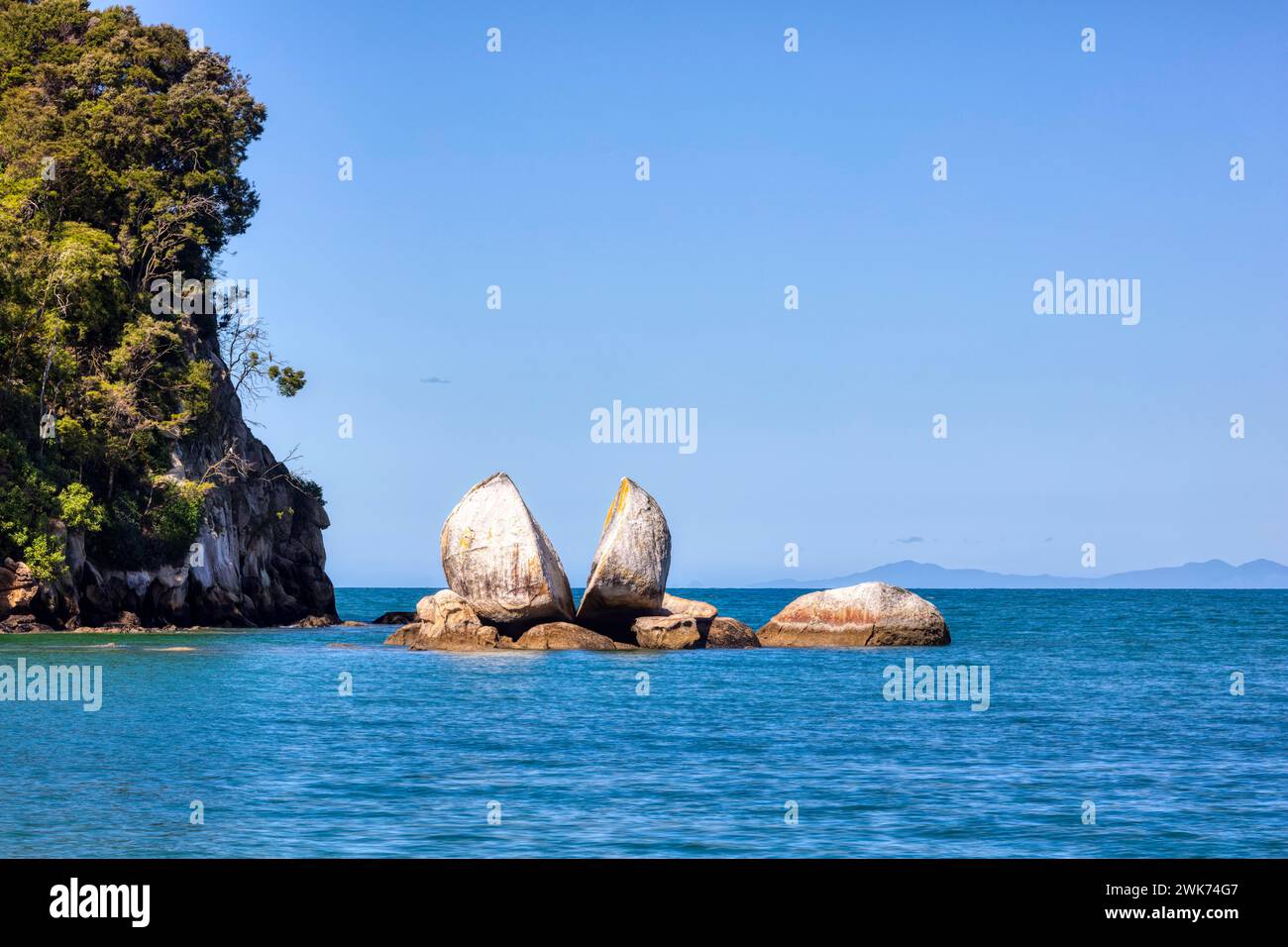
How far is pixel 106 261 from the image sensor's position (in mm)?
48438

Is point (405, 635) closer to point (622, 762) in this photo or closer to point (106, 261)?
point (106, 261)

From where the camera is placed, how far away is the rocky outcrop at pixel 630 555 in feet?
132

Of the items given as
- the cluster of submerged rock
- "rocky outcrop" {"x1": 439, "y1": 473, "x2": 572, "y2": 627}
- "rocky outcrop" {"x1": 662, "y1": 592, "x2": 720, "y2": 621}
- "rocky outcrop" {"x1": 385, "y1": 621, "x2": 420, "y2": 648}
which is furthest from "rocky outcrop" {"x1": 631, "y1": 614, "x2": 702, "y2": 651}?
"rocky outcrop" {"x1": 385, "y1": 621, "x2": 420, "y2": 648}

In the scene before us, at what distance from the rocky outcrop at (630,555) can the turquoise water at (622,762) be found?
2456 millimetres

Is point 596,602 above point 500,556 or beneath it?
beneath

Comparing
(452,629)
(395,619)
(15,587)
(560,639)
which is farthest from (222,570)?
(560,639)

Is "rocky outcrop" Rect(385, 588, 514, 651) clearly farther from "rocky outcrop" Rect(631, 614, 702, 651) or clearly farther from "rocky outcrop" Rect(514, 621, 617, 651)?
"rocky outcrop" Rect(631, 614, 702, 651)

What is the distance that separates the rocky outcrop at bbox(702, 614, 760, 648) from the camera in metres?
45.1

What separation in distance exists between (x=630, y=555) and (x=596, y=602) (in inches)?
106

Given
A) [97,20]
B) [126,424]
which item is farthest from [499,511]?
[97,20]

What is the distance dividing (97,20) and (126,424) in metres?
18.5

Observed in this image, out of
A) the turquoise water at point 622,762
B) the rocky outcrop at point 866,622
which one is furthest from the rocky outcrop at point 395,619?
the turquoise water at point 622,762

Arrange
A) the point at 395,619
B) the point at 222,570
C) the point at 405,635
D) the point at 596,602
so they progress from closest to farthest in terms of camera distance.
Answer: the point at 596,602
the point at 405,635
the point at 222,570
the point at 395,619

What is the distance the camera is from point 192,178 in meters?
53.4
